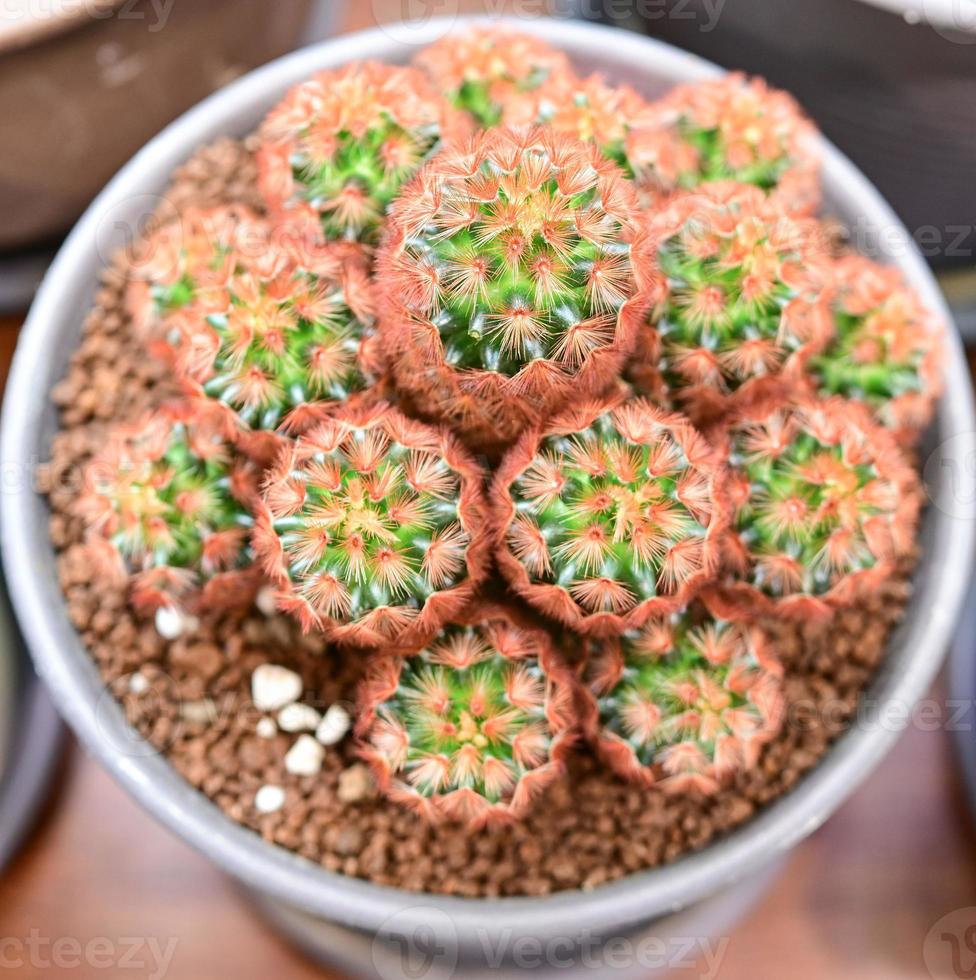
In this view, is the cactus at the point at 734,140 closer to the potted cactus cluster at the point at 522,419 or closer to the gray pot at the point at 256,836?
the potted cactus cluster at the point at 522,419

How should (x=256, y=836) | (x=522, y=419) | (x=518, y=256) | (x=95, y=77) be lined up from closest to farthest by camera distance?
(x=518, y=256) → (x=522, y=419) → (x=256, y=836) → (x=95, y=77)

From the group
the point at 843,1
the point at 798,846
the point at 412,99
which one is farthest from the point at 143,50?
the point at 798,846

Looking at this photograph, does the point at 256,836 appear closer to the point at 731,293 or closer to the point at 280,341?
the point at 280,341

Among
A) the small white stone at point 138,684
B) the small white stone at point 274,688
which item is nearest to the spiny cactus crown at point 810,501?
the small white stone at point 274,688

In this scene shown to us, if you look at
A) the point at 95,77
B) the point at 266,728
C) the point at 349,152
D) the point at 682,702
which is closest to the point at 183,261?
the point at 349,152

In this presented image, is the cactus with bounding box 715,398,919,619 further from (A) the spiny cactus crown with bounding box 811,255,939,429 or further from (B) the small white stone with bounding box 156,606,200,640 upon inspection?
(B) the small white stone with bounding box 156,606,200,640

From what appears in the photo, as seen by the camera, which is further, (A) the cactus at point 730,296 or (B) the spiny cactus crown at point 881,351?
(B) the spiny cactus crown at point 881,351

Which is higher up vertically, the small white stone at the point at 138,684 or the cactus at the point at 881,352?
the cactus at the point at 881,352
